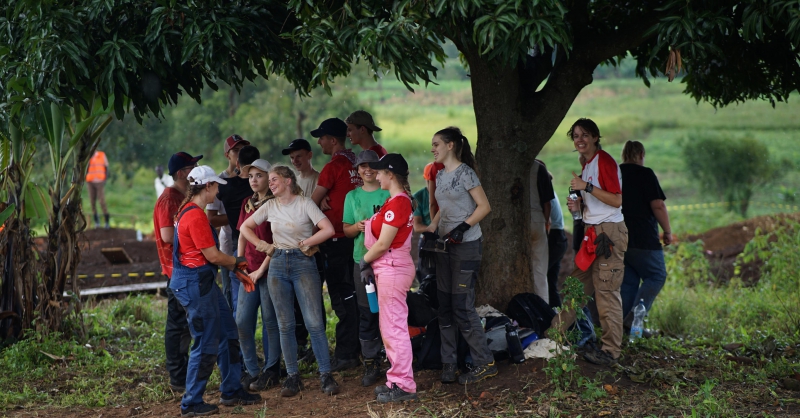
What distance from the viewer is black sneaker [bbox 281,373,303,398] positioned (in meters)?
5.89

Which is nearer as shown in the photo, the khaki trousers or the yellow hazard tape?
the khaki trousers

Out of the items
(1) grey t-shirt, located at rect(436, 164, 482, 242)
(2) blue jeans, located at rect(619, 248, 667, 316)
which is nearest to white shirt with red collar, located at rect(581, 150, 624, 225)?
(1) grey t-shirt, located at rect(436, 164, 482, 242)

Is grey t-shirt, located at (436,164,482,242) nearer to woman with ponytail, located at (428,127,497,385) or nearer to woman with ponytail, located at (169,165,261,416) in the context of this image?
woman with ponytail, located at (428,127,497,385)

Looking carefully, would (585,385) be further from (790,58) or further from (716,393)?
(790,58)

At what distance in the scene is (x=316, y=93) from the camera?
909 inches

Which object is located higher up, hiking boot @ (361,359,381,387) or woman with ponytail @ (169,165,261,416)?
woman with ponytail @ (169,165,261,416)

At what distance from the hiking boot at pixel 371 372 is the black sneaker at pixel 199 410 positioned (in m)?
1.13

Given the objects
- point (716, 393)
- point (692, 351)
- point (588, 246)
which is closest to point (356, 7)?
point (588, 246)

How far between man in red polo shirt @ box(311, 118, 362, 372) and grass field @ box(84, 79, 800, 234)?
12.8 metres

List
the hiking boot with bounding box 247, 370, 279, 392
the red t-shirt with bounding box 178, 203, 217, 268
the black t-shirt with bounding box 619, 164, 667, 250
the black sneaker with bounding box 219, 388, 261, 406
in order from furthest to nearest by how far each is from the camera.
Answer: the black t-shirt with bounding box 619, 164, 667, 250, the hiking boot with bounding box 247, 370, 279, 392, the black sneaker with bounding box 219, 388, 261, 406, the red t-shirt with bounding box 178, 203, 217, 268

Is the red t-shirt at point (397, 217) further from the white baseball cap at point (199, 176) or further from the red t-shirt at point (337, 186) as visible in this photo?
the white baseball cap at point (199, 176)

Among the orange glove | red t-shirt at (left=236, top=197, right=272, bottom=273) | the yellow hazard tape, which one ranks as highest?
red t-shirt at (left=236, top=197, right=272, bottom=273)

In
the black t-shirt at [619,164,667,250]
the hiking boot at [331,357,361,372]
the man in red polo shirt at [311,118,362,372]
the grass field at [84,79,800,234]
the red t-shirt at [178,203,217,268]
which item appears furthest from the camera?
the grass field at [84,79,800,234]

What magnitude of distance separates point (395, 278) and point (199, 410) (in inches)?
65.6
